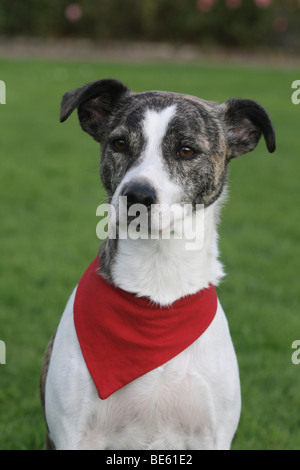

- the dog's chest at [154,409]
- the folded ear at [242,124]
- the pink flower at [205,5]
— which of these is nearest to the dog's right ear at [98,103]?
the folded ear at [242,124]

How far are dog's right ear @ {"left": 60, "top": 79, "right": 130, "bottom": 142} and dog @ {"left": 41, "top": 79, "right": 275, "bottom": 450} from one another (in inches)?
7.0

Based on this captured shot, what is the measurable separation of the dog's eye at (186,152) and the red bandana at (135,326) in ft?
2.38

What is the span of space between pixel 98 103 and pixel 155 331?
1.32 metres

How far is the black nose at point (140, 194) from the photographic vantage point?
118 inches

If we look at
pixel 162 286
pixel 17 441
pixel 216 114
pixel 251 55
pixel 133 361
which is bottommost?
pixel 17 441

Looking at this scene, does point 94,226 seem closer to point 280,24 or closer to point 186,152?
point 186,152

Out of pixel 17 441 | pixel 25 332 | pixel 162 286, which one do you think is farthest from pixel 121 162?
pixel 25 332

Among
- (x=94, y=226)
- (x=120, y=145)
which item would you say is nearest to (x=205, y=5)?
(x=94, y=226)

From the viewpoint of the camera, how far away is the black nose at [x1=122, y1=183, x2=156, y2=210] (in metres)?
3.00

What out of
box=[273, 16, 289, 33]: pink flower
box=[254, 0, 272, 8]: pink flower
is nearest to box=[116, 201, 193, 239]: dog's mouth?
box=[254, 0, 272, 8]: pink flower

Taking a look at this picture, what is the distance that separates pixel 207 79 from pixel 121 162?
1525cm

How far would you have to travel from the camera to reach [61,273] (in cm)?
674

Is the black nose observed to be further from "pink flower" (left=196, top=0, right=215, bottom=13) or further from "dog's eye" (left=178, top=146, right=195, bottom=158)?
"pink flower" (left=196, top=0, right=215, bottom=13)

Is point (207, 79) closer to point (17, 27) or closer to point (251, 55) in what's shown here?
point (251, 55)
